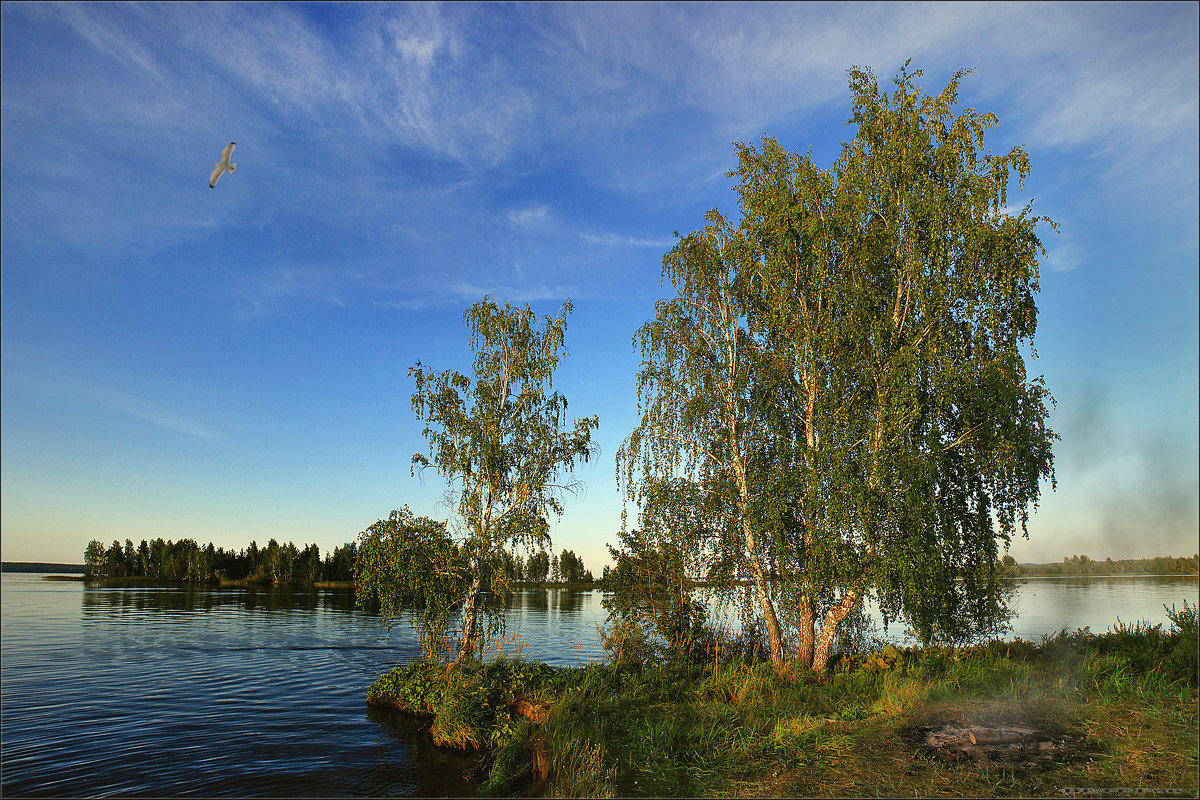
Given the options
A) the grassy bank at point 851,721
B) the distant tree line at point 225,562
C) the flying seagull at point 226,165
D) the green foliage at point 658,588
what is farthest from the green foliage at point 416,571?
the distant tree line at point 225,562

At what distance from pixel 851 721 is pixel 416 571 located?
37.2ft

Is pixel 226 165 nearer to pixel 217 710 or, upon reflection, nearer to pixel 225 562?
pixel 217 710

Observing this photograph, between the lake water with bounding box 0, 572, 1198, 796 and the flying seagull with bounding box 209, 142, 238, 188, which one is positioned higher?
the flying seagull with bounding box 209, 142, 238, 188

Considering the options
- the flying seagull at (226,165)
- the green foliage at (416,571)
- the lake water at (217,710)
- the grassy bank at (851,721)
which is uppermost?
the flying seagull at (226,165)

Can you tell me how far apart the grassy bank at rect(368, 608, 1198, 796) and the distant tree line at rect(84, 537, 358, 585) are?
93532mm

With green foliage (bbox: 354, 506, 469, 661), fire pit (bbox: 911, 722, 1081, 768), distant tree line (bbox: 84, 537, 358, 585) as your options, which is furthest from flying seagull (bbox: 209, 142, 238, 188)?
distant tree line (bbox: 84, 537, 358, 585)

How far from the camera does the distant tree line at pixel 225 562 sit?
111438 millimetres

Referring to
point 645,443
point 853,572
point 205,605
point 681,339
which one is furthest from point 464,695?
point 205,605

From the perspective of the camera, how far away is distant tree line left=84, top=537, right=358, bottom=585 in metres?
111

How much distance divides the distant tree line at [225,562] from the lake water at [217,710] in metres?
69.4

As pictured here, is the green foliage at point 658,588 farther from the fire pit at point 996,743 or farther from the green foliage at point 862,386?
the fire pit at point 996,743

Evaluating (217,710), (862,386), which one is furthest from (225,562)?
(862,386)

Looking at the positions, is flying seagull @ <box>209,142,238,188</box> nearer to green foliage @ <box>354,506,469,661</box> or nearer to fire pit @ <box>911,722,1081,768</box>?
green foliage @ <box>354,506,469,661</box>

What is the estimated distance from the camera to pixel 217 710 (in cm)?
1955
